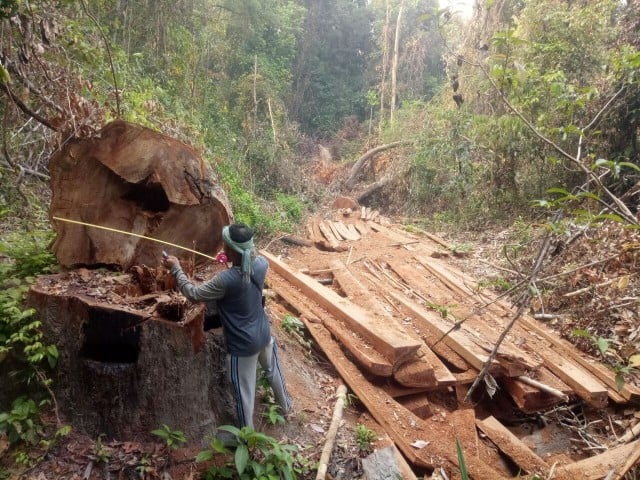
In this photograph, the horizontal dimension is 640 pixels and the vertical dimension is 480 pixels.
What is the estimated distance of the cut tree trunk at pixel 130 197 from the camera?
320 centimetres

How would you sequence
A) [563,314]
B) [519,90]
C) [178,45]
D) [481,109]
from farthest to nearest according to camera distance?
[481,109], [178,45], [519,90], [563,314]

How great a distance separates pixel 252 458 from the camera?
8.98ft

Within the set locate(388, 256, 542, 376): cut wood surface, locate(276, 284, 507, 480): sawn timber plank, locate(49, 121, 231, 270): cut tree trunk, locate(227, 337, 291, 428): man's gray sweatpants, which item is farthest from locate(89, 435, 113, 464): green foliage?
locate(388, 256, 542, 376): cut wood surface

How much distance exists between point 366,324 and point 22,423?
2.85m

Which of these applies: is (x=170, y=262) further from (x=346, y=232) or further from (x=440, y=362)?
(x=346, y=232)

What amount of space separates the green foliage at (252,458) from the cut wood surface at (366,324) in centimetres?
141

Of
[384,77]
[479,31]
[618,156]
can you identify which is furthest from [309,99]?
[618,156]

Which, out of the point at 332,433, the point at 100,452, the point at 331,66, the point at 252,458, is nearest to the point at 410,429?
the point at 332,433

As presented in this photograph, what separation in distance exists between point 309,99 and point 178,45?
45.1 feet

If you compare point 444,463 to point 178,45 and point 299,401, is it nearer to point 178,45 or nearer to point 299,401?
point 299,401

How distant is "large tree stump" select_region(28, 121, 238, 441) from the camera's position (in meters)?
2.75

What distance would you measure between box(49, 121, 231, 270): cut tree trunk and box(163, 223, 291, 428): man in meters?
0.61

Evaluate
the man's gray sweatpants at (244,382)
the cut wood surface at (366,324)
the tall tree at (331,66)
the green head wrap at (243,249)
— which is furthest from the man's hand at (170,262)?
the tall tree at (331,66)

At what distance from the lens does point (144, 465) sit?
2621 millimetres
